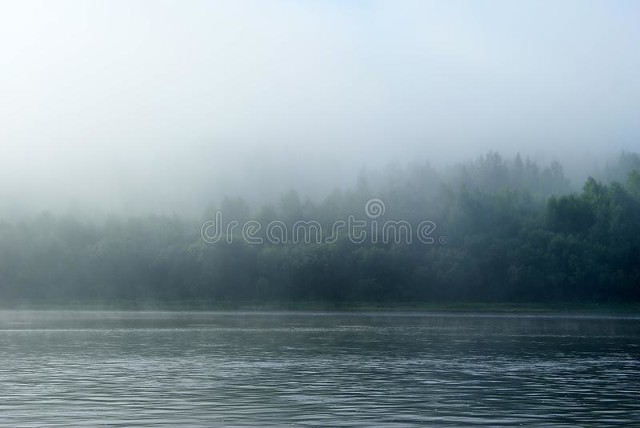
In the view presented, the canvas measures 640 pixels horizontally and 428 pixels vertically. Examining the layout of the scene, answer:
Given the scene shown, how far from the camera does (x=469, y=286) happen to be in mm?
136750

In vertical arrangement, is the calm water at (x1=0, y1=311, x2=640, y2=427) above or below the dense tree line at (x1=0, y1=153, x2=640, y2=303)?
below

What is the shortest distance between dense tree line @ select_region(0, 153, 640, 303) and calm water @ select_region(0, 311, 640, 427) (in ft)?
171

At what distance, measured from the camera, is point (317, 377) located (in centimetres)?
4716

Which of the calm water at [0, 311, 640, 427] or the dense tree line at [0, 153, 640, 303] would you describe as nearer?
the calm water at [0, 311, 640, 427]

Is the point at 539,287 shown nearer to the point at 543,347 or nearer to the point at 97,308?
the point at 97,308

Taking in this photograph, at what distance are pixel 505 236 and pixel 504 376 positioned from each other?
98.6m

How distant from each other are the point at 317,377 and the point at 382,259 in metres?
92.6

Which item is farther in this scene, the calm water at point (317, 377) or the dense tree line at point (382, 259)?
the dense tree line at point (382, 259)

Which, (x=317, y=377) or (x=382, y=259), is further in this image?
(x=382, y=259)

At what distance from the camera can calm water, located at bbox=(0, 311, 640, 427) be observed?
35656 mm

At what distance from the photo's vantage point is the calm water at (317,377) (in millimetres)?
35656

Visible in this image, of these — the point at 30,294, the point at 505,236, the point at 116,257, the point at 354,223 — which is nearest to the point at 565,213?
the point at 505,236

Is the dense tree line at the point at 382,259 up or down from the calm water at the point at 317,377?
up

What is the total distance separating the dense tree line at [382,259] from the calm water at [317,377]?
52.3 metres
